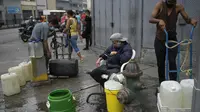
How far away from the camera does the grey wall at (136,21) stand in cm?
600

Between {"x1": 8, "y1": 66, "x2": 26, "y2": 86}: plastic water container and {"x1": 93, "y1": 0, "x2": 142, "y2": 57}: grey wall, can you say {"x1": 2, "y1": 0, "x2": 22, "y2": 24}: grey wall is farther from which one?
{"x1": 8, "y1": 66, "x2": 26, "y2": 86}: plastic water container

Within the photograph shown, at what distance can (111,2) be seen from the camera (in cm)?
823

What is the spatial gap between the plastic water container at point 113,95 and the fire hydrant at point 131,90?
0.15 metres

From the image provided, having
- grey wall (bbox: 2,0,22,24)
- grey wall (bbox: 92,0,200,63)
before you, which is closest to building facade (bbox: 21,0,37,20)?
grey wall (bbox: 2,0,22,24)

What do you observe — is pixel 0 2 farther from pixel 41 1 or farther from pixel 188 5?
pixel 188 5

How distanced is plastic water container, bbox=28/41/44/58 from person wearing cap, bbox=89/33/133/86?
1.75 m

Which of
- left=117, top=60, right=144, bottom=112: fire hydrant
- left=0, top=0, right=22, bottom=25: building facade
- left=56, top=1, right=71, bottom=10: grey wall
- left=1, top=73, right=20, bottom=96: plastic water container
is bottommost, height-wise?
left=1, top=73, right=20, bottom=96: plastic water container

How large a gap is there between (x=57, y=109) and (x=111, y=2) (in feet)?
19.4

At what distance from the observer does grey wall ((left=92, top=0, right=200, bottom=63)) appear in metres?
6.00

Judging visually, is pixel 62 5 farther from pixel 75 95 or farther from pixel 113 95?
pixel 113 95

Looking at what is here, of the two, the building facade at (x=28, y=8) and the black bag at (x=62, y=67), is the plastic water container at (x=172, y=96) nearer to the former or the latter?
the black bag at (x=62, y=67)

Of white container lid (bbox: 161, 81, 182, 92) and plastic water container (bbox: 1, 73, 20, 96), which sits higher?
white container lid (bbox: 161, 81, 182, 92)

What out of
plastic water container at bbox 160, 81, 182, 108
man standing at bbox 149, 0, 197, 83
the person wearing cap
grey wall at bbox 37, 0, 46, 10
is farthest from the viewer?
grey wall at bbox 37, 0, 46, 10

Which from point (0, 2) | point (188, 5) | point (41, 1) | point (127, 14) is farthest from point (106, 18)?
point (41, 1)
